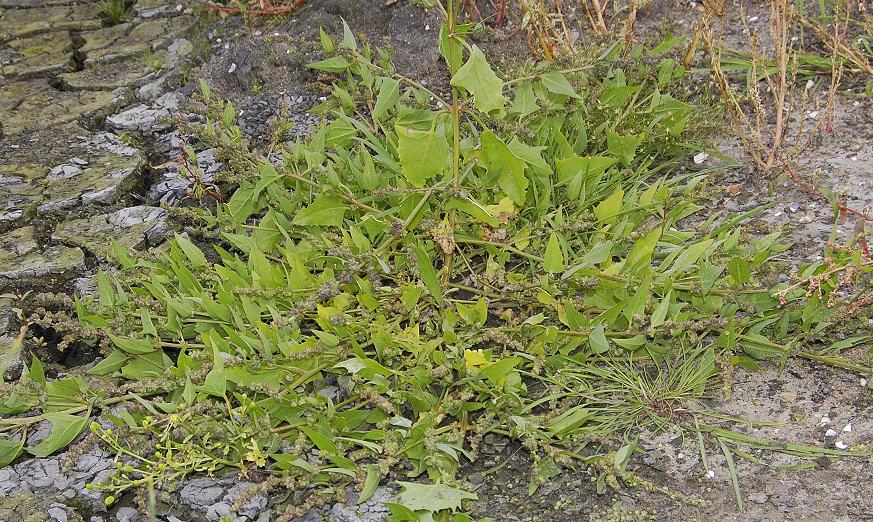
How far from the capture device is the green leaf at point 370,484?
6.39 ft

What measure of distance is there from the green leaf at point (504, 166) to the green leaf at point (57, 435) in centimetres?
136

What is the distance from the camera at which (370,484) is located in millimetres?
1965

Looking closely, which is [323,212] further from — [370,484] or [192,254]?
[370,484]

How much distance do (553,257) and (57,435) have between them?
4.71 ft

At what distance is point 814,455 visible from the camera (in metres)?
1.96

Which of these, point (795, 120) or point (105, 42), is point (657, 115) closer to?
point (795, 120)

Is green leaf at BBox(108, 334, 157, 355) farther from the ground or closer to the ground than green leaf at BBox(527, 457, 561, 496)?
farther from the ground

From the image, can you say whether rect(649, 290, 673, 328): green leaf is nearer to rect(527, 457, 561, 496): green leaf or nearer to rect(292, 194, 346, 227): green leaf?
rect(527, 457, 561, 496): green leaf

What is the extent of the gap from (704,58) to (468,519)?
2451mm

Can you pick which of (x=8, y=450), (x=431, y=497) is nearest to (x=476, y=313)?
(x=431, y=497)

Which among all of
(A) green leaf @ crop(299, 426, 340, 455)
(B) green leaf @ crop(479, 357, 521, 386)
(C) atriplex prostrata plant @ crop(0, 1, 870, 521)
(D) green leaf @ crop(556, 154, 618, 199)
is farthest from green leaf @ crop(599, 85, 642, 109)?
(A) green leaf @ crop(299, 426, 340, 455)

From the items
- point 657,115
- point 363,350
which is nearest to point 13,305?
point 363,350

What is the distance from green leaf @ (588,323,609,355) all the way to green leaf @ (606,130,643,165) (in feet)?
2.89

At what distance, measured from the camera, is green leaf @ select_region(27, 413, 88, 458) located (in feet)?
6.90
